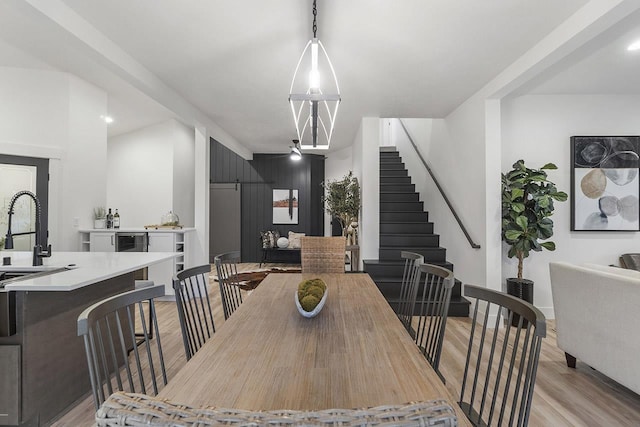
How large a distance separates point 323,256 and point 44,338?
2.15m

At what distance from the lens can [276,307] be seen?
74.5 inches

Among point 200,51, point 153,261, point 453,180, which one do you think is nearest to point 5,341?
point 153,261

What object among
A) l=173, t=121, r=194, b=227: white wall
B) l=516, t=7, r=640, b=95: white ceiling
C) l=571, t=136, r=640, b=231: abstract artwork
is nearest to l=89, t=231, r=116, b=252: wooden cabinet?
l=173, t=121, r=194, b=227: white wall

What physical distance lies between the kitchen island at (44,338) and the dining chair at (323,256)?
1392 millimetres

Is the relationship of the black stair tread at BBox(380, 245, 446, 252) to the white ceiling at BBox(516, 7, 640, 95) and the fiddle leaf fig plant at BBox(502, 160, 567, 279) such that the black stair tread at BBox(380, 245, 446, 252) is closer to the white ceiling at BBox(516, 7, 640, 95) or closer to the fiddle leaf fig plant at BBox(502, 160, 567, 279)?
the fiddle leaf fig plant at BBox(502, 160, 567, 279)

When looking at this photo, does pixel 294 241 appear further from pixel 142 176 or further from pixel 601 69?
pixel 601 69

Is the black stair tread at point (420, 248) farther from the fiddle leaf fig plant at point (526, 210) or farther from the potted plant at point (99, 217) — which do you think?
the potted plant at point (99, 217)

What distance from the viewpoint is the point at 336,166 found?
8883 millimetres

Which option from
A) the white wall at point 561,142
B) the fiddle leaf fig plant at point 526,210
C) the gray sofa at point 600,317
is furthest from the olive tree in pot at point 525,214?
the gray sofa at point 600,317

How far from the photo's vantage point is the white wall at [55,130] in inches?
161

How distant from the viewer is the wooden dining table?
3.16ft

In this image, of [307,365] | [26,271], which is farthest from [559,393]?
[26,271]

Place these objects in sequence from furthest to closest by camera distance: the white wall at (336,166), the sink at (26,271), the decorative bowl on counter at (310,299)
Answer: the white wall at (336,166) < the sink at (26,271) < the decorative bowl on counter at (310,299)

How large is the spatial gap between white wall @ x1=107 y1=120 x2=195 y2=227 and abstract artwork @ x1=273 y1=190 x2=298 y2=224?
2790mm
